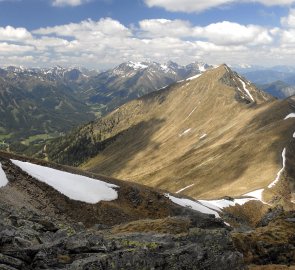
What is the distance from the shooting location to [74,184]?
187 feet

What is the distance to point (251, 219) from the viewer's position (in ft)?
267

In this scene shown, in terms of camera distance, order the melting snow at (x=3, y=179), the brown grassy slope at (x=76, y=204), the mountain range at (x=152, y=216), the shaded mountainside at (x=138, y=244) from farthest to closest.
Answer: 1. the melting snow at (x=3, y=179)
2. the brown grassy slope at (x=76, y=204)
3. the mountain range at (x=152, y=216)
4. the shaded mountainside at (x=138, y=244)

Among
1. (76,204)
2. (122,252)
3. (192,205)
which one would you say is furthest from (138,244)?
(192,205)

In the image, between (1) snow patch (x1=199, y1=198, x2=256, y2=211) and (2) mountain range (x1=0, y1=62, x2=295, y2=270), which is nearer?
(2) mountain range (x1=0, y1=62, x2=295, y2=270)

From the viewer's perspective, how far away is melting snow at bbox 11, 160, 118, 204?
53938 millimetres

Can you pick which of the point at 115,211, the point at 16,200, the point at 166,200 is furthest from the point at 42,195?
the point at 166,200

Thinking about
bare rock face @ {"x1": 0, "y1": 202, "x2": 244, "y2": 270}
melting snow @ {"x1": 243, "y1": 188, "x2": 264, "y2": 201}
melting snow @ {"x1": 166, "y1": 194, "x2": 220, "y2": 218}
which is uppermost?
melting snow @ {"x1": 243, "y1": 188, "x2": 264, "y2": 201}

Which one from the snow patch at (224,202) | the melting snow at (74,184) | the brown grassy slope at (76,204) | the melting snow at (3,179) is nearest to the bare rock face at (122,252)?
the brown grassy slope at (76,204)

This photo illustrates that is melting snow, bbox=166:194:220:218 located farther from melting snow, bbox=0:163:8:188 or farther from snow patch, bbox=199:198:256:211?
melting snow, bbox=0:163:8:188

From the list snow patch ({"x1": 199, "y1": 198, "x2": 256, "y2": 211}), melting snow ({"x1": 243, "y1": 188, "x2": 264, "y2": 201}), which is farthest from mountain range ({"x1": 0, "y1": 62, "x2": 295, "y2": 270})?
snow patch ({"x1": 199, "y1": 198, "x2": 256, "y2": 211})

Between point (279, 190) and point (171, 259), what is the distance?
78432mm

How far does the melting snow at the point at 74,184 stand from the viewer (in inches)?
2124

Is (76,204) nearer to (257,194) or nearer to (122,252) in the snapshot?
(122,252)

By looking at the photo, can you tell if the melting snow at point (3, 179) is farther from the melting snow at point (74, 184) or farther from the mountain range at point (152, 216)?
the melting snow at point (74, 184)
